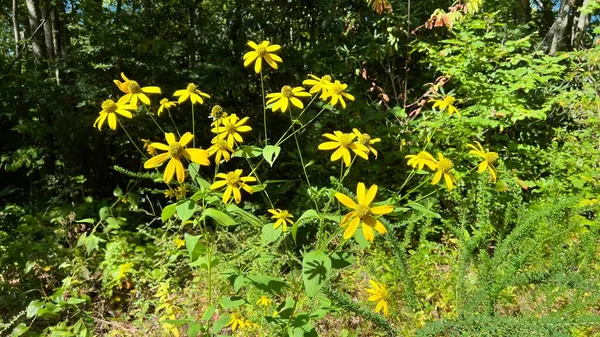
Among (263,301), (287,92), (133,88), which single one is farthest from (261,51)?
(263,301)

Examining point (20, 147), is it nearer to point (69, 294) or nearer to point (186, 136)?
point (69, 294)

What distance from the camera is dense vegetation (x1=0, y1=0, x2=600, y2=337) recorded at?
81.9 inches

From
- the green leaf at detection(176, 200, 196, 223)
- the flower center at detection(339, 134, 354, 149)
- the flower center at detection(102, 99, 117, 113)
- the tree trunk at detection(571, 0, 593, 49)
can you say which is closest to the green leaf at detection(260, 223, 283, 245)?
the green leaf at detection(176, 200, 196, 223)

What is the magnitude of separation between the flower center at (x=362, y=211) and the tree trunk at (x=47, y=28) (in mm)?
3610

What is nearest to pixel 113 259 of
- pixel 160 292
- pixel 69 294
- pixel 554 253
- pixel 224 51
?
pixel 69 294

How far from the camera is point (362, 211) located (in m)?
1.00

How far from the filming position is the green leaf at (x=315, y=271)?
102 centimetres

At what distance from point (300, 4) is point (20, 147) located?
2697mm

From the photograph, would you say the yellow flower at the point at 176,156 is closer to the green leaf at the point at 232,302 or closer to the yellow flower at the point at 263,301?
the green leaf at the point at 232,302

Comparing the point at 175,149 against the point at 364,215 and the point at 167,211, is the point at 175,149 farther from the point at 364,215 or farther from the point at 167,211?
the point at 364,215

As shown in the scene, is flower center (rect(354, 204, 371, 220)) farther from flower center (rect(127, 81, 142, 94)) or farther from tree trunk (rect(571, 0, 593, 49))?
tree trunk (rect(571, 0, 593, 49))

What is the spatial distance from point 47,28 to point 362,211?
3.91m

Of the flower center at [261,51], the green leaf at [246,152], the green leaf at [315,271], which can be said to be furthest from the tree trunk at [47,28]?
the green leaf at [315,271]

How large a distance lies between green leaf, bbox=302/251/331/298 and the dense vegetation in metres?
0.48
